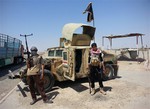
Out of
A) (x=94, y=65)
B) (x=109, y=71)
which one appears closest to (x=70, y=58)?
(x=94, y=65)

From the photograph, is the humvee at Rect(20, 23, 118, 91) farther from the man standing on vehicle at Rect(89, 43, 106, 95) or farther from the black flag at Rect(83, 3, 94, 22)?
the black flag at Rect(83, 3, 94, 22)

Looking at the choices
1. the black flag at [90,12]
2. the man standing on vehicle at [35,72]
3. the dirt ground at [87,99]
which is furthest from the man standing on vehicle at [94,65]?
the black flag at [90,12]

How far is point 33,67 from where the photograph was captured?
542cm

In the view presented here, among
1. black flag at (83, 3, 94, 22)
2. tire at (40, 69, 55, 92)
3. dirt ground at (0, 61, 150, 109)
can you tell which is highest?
black flag at (83, 3, 94, 22)

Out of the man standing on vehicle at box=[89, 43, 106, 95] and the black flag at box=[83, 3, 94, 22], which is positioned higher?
the black flag at box=[83, 3, 94, 22]

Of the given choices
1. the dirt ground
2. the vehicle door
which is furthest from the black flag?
the dirt ground

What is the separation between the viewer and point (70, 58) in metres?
6.29

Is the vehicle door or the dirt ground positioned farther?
the vehicle door

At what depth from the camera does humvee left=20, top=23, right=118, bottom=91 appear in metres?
6.37

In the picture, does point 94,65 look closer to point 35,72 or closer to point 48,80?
point 48,80

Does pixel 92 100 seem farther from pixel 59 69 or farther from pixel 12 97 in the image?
pixel 12 97

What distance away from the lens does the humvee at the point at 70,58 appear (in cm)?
637

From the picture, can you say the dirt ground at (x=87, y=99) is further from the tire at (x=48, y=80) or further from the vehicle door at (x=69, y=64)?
the vehicle door at (x=69, y=64)

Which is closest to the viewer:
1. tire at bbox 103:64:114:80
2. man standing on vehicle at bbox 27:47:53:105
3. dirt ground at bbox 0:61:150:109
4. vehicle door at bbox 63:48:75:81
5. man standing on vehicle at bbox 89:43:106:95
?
dirt ground at bbox 0:61:150:109
